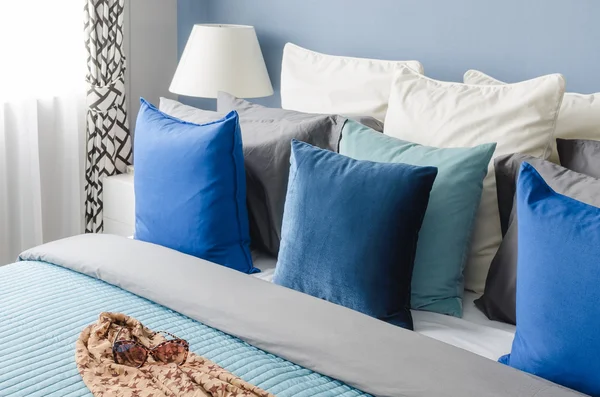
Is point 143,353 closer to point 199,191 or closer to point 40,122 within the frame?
point 199,191

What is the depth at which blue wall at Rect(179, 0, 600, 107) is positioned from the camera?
2.26m

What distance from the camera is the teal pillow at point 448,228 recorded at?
184 centimetres

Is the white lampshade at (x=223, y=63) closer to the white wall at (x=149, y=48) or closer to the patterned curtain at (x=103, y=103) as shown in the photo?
the patterned curtain at (x=103, y=103)

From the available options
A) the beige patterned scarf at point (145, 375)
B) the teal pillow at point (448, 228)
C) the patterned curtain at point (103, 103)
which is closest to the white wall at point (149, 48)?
the patterned curtain at point (103, 103)

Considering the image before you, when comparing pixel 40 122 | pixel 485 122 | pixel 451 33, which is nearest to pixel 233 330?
pixel 485 122

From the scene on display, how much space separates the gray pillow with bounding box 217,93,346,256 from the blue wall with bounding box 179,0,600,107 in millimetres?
634

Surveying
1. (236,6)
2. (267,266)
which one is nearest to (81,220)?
(236,6)

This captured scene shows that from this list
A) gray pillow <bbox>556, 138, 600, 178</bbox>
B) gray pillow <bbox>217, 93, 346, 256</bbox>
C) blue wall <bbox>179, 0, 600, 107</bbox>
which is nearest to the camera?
gray pillow <bbox>556, 138, 600, 178</bbox>

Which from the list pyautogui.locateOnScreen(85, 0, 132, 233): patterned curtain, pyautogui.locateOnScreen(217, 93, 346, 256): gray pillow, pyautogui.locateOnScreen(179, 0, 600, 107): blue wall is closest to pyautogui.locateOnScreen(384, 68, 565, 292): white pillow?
pyautogui.locateOnScreen(217, 93, 346, 256): gray pillow

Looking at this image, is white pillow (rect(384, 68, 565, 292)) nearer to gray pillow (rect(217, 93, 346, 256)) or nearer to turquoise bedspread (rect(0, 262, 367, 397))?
gray pillow (rect(217, 93, 346, 256))

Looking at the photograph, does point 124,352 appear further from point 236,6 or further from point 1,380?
point 236,6

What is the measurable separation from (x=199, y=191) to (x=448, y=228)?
692 mm

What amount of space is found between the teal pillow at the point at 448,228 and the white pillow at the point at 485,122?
82 mm

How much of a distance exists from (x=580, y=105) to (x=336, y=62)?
0.87 m
